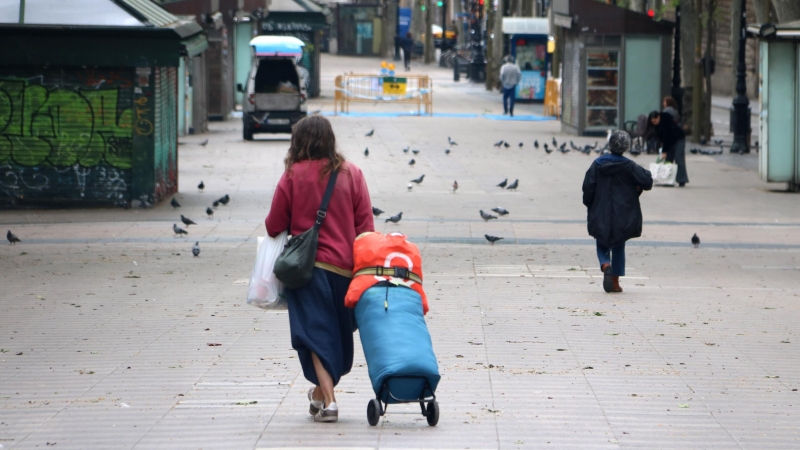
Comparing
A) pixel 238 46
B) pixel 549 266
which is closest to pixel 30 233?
pixel 549 266

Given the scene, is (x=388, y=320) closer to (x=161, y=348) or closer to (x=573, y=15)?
(x=161, y=348)

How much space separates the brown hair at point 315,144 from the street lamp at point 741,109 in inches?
795

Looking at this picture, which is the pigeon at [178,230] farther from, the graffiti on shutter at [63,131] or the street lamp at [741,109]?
the street lamp at [741,109]

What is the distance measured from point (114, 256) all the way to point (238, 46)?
24.1 m

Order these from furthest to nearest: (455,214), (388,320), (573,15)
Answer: (573,15) → (455,214) → (388,320)

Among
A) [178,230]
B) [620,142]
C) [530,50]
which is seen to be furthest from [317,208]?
[530,50]

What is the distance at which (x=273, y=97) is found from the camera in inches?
1053

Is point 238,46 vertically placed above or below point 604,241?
above

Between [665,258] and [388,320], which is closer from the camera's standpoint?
[388,320]

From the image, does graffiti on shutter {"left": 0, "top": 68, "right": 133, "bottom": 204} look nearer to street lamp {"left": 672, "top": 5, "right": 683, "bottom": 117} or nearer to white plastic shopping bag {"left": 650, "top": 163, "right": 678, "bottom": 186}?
white plastic shopping bag {"left": 650, "top": 163, "right": 678, "bottom": 186}

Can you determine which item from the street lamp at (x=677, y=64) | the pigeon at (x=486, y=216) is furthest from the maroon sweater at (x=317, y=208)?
the street lamp at (x=677, y=64)

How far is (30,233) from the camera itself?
13.7 metres

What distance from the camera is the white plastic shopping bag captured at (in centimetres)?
1898

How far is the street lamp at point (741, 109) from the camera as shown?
24.1 meters
